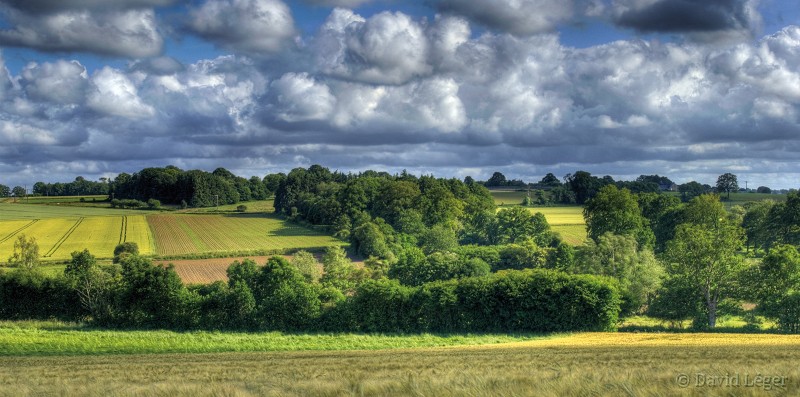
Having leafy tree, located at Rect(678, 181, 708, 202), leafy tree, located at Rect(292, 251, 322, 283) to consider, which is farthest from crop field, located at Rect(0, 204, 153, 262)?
leafy tree, located at Rect(678, 181, 708, 202)

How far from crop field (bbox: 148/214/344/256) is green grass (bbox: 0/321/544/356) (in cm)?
5854

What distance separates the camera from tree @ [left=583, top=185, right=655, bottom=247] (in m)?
85.2

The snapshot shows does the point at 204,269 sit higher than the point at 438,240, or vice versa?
the point at 438,240

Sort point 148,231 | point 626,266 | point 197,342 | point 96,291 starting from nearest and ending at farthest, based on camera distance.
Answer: point 197,342
point 96,291
point 626,266
point 148,231

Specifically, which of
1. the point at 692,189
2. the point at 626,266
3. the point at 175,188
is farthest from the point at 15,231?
the point at 692,189

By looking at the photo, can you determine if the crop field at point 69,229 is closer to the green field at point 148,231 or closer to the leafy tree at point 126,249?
the green field at point 148,231

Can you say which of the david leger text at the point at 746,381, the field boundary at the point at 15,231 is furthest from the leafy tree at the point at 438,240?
the david leger text at the point at 746,381

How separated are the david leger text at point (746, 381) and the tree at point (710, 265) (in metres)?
47.2

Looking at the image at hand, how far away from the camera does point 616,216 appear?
281 feet

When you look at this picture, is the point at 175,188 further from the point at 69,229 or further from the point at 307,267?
the point at 307,267

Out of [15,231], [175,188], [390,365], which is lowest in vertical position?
[15,231]

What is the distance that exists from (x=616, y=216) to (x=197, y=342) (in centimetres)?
6433

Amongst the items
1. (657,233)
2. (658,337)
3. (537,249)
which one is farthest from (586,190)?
(658,337)

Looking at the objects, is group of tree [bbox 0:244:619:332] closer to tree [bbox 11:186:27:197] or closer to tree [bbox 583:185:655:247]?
tree [bbox 583:185:655:247]
